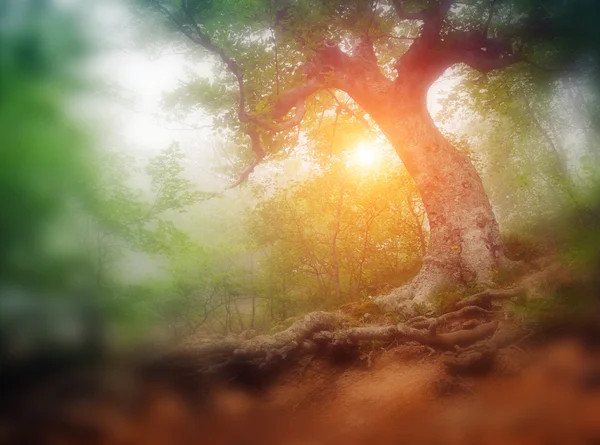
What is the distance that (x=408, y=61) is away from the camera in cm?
696

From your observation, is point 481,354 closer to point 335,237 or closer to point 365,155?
point 335,237

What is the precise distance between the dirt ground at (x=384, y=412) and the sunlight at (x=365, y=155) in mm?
6541

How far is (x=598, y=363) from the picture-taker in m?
2.97

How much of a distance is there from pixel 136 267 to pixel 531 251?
7.75 m

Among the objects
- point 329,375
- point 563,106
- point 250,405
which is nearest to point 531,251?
point 329,375

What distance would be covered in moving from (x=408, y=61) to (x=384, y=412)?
6.67 m

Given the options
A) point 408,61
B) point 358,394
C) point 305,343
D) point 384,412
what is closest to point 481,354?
point 384,412

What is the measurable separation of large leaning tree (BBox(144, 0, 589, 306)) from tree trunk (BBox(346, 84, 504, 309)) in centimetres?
2

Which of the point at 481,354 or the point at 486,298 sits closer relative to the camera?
the point at 481,354

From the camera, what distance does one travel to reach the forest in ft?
9.81

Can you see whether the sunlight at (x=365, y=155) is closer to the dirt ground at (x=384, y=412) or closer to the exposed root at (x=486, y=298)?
the exposed root at (x=486, y=298)

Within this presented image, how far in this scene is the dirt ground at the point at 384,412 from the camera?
2475 mm

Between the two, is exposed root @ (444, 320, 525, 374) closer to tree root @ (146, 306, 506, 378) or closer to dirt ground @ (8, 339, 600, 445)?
dirt ground @ (8, 339, 600, 445)

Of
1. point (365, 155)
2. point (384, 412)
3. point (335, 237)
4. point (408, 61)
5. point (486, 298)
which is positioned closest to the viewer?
point (384, 412)
